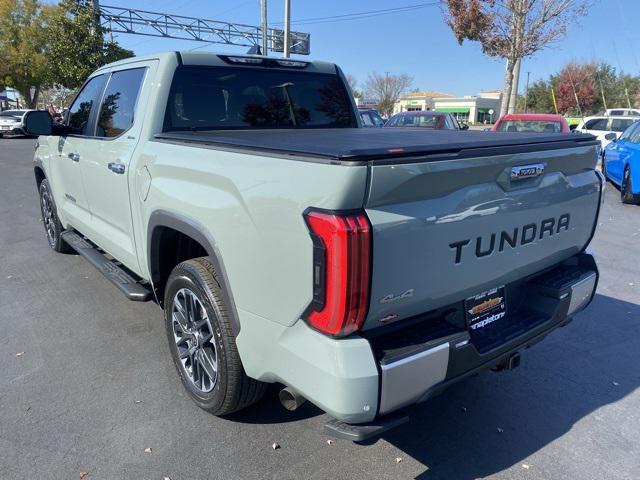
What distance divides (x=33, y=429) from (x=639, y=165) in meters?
9.57

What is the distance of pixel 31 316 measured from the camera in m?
4.26

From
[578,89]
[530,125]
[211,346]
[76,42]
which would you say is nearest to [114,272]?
[211,346]

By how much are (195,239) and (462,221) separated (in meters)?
1.33

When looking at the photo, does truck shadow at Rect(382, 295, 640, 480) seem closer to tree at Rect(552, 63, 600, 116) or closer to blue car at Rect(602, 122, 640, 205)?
blue car at Rect(602, 122, 640, 205)

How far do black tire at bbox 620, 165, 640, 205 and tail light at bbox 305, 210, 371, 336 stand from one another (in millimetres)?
9050

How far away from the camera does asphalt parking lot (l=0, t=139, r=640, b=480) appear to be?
99.6 inches

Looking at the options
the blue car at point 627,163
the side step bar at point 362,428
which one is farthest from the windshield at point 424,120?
the side step bar at point 362,428

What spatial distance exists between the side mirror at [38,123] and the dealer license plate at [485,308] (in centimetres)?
376

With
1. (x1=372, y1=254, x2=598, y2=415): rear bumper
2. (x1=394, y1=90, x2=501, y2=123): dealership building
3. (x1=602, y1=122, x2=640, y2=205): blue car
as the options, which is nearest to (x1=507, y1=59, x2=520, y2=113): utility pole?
(x1=602, y1=122, x2=640, y2=205): blue car

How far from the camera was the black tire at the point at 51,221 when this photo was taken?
5.59 meters

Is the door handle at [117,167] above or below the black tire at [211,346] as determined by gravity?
above

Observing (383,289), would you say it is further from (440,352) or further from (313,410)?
(313,410)

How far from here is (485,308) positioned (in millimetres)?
2520

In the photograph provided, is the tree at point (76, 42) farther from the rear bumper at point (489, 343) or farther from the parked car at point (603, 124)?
the rear bumper at point (489, 343)
